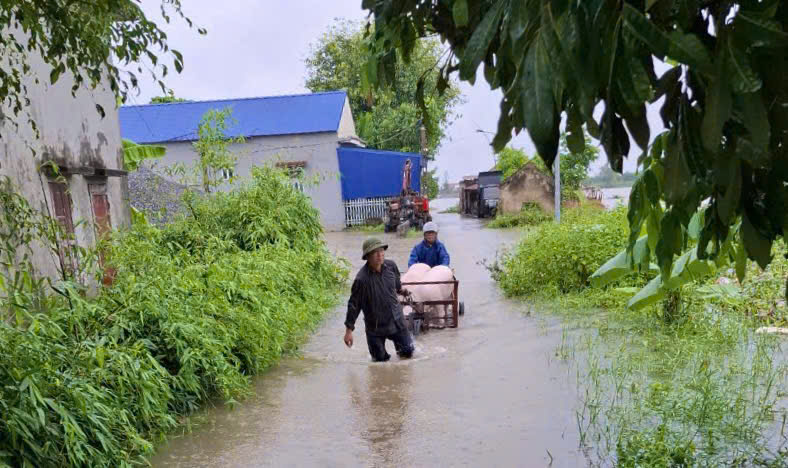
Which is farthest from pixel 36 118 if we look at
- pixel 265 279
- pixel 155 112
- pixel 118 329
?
pixel 155 112

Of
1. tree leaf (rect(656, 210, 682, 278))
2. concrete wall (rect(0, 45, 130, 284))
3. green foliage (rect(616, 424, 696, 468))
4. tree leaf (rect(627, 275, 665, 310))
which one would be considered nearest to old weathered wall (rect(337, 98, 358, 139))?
concrete wall (rect(0, 45, 130, 284))

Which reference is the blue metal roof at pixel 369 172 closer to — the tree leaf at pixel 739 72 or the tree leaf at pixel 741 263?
the tree leaf at pixel 741 263

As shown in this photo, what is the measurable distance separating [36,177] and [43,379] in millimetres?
5549

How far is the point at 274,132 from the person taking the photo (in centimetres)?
2927

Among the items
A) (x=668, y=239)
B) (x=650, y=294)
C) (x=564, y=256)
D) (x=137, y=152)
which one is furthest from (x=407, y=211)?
(x=668, y=239)

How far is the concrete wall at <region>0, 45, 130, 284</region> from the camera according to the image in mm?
8750

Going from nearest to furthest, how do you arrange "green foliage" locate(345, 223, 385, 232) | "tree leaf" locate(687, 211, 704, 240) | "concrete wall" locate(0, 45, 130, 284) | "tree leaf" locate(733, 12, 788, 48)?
"tree leaf" locate(733, 12, 788, 48) → "tree leaf" locate(687, 211, 704, 240) → "concrete wall" locate(0, 45, 130, 284) → "green foliage" locate(345, 223, 385, 232)

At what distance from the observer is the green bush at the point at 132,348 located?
429cm

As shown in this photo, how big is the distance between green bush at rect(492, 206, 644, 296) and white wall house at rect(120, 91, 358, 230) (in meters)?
17.2

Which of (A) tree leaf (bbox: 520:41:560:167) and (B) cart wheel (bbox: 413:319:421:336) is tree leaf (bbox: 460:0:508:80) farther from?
(B) cart wheel (bbox: 413:319:421:336)

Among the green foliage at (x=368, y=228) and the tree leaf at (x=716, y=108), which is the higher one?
the tree leaf at (x=716, y=108)

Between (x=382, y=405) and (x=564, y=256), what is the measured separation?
5458 millimetres

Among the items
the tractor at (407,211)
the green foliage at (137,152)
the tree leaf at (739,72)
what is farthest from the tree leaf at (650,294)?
the tractor at (407,211)

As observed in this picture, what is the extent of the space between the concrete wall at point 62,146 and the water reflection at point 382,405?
321 cm
